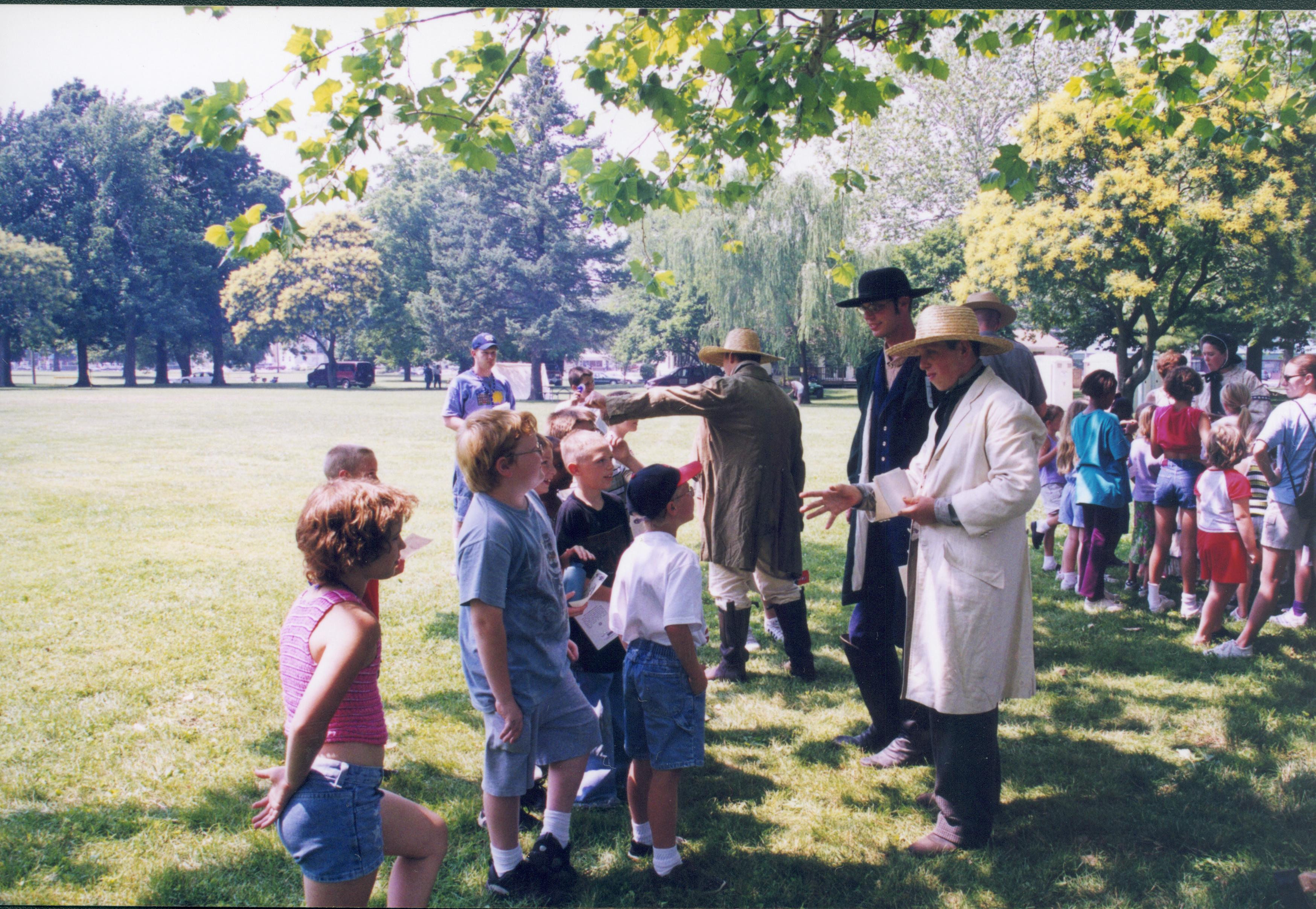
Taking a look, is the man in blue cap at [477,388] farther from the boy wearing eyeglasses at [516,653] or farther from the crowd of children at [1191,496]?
the crowd of children at [1191,496]

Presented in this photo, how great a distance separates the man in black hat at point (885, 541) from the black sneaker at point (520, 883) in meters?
1.76

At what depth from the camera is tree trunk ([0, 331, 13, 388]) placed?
264 inches

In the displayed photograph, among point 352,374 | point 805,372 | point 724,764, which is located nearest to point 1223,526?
point 724,764

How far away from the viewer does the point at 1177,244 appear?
50.3 ft

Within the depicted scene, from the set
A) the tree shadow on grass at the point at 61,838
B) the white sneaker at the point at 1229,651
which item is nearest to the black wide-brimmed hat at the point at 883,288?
the white sneaker at the point at 1229,651

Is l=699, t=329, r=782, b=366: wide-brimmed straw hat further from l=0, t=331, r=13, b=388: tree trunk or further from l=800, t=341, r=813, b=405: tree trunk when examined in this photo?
l=800, t=341, r=813, b=405: tree trunk

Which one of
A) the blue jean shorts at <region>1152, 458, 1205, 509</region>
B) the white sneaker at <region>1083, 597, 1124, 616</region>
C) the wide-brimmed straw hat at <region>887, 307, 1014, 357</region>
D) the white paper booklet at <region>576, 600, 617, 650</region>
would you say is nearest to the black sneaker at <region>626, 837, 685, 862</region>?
the white paper booklet at <region>576, 600, 617, 650</region>

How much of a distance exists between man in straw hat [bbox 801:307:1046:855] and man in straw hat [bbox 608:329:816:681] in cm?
145

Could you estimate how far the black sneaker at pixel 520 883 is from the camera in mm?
2748

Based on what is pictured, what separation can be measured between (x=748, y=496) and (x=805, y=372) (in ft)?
99.7

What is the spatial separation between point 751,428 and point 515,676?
237cm

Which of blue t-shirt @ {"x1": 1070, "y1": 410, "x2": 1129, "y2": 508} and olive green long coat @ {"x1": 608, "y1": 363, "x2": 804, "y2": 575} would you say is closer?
olive green long coat @ {"x1": 608, "y1": 363, "x2": 804, "y2": 575}

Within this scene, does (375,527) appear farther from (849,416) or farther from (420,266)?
(849,416)

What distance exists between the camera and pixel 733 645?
4902 mm
